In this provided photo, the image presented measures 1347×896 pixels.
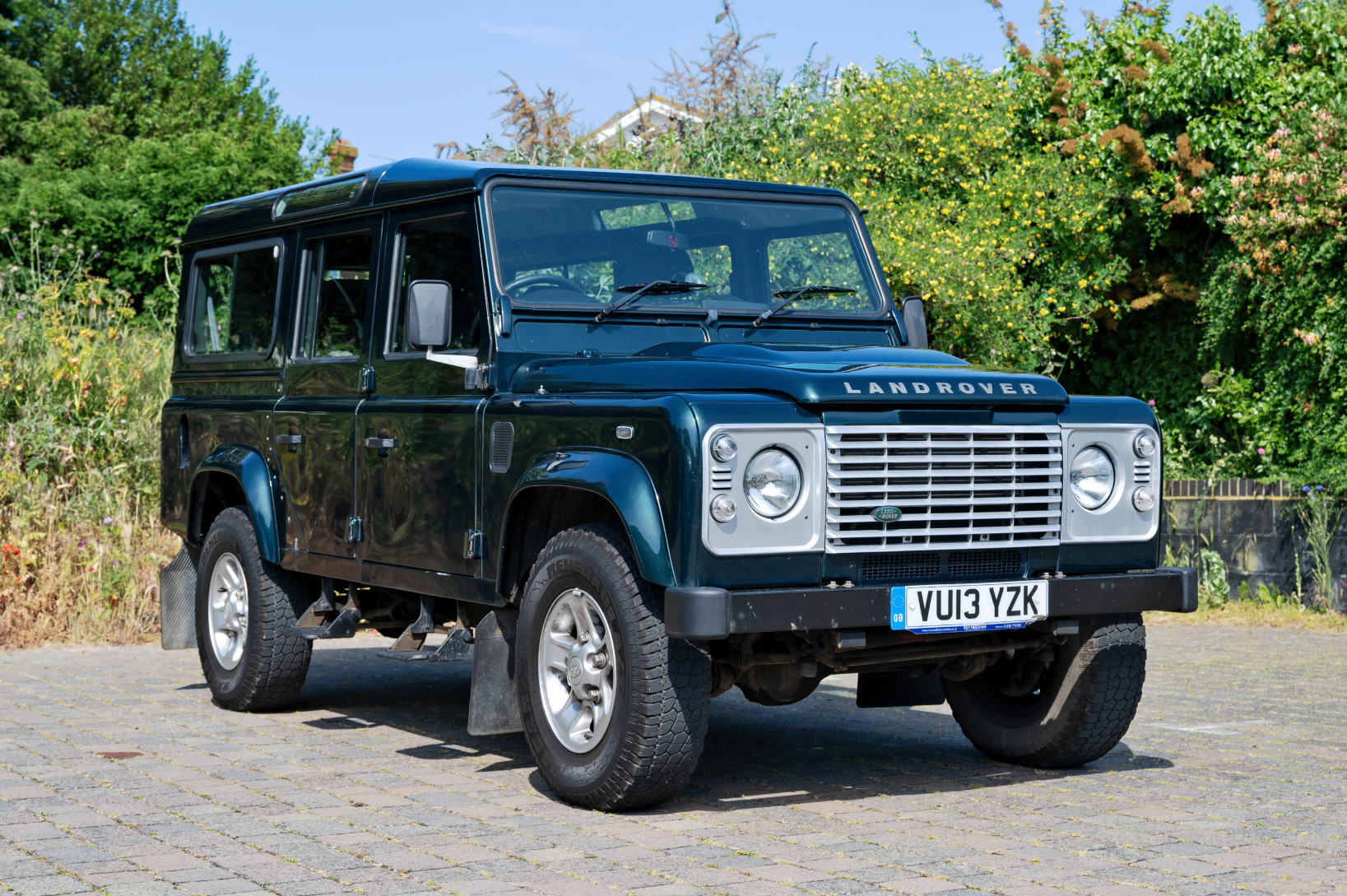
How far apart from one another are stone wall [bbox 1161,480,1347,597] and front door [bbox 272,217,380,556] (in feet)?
Result: 24.7

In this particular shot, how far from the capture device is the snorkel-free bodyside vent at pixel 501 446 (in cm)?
603

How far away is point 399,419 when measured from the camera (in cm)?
677

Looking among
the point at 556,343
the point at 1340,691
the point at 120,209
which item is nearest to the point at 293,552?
Result: the point at 556,343

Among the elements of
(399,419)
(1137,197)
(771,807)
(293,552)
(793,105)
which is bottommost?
(771,807)

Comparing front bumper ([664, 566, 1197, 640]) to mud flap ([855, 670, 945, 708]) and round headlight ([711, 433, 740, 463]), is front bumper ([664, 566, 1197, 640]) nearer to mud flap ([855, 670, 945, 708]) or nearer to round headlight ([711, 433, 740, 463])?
round headlight ([711, 433, 740, 463])

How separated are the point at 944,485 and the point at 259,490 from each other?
150 inches

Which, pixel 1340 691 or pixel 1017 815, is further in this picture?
pixel 1340 691

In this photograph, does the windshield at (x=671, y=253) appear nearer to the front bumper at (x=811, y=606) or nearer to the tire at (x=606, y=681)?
the tire at (x=606, y=681)

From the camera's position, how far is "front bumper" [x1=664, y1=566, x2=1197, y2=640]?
16.5 feet

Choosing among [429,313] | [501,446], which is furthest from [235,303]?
[501,446]

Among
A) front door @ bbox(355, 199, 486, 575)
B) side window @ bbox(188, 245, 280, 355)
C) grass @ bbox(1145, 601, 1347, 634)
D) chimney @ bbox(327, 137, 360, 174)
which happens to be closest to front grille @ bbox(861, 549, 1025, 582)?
front door @ bbox(355, 199, 486, 575)

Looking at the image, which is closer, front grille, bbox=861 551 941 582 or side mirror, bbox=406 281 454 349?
front grille, bbox=861 551 941 582

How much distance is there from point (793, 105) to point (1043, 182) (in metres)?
3.20

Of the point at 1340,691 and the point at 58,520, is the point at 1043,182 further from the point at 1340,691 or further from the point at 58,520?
the point at 58,520
